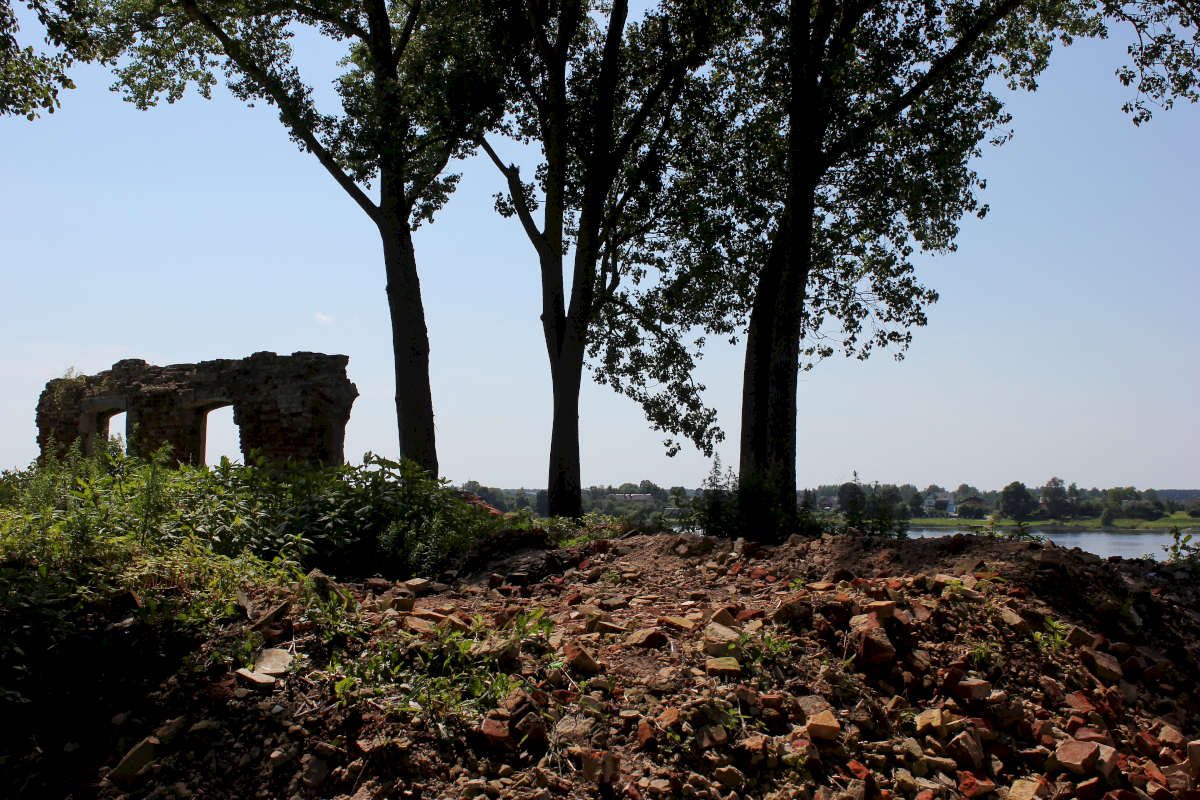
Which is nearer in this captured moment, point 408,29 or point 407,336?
point 407,336

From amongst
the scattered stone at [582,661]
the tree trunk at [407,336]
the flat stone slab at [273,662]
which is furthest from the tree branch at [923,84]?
the flat stone slab at [273,662]

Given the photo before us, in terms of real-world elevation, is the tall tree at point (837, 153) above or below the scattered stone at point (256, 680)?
above

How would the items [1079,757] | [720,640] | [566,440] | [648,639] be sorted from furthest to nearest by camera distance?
[566,440] < [648,639] < [720,640] < [1079,757]

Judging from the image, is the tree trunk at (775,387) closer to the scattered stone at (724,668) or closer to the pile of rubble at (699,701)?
the pile of rubble at (699,701)

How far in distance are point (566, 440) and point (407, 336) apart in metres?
2.68

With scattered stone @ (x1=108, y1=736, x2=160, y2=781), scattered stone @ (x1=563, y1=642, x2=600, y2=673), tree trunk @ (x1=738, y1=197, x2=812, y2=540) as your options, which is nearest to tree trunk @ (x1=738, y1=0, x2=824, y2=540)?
tree trunk @ (x1=738, y1=197, x2=812, y2=540)

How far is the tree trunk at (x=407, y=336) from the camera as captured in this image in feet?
35.2

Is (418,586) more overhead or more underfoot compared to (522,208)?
more underfoot

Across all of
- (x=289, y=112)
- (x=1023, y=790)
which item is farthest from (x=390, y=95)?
(x=1023, y=790)

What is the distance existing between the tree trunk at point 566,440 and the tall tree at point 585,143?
0.05ft

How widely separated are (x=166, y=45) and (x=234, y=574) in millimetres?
12276

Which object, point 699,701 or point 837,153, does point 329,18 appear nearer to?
point 837,153

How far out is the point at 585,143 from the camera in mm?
11570

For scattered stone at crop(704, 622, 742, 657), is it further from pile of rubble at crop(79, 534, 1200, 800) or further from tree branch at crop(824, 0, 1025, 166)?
tree branch at crop(824, 0, 1025, 166)
